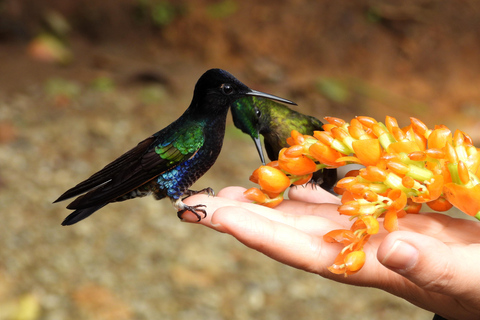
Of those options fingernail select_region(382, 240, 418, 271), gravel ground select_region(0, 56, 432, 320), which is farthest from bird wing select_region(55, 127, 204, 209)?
gravel ground select_region(0, 56, 432, 320)

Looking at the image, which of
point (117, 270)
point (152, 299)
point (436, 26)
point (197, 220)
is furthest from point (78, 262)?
point (436, 26)

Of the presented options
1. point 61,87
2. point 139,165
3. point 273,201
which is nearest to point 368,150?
point 273,201

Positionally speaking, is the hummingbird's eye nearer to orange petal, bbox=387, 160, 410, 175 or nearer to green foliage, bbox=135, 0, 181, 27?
orange petal, bbox=387, 160, 410, 175

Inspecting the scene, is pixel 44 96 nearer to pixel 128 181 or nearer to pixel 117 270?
pixel 117 270

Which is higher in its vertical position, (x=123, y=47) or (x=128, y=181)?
(x=123, y=47)

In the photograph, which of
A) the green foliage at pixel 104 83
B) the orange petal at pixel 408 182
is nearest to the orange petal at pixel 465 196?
the orange petal at pixel 408 182

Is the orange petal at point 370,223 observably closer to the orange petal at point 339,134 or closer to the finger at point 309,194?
the orange petal at point 339,134

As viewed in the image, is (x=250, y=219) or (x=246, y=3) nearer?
(x=250, y=219)
